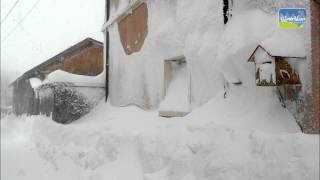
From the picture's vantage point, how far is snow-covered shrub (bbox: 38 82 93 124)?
38.8ft

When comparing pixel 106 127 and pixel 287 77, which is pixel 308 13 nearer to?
pixel 287 77

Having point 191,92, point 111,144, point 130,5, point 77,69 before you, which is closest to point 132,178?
point 111,144

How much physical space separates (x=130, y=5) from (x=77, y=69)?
7.39 metres

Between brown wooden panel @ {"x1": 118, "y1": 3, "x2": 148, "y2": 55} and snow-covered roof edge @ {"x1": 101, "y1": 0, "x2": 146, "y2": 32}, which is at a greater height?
→ snow-covered roof edge @ {"x1": 101, "y1": 0, "x2": 146, "y2": 32}

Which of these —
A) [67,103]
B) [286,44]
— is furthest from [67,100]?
[286,44]

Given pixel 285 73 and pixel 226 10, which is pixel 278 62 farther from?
pixel 226 10

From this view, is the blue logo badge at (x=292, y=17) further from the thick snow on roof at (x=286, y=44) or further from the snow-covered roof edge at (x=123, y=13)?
the snow-covered roof edge at (x=123, y=13)

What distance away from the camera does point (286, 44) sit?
490 centimetres

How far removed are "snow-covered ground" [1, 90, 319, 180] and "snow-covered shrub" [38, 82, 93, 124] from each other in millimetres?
1460

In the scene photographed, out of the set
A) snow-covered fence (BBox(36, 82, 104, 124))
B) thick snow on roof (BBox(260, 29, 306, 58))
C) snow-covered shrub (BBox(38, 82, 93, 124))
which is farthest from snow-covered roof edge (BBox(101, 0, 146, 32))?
thick snow on roof (BBox(260, 29, 306, 58))

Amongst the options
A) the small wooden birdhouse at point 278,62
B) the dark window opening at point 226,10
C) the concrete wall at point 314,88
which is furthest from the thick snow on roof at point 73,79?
the concrete wall at point 314,88

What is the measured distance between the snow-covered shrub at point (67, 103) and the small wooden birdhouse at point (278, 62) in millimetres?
7946

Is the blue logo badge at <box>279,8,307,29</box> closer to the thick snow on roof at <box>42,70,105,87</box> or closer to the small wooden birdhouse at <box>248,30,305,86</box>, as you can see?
the small wooden birdhouse at <box>248,30,305,86</box>

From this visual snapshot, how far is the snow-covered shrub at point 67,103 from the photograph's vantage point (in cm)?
1183
